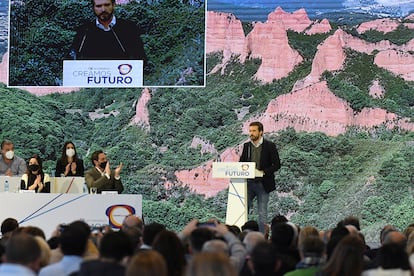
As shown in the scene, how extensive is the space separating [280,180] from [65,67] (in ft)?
11.4

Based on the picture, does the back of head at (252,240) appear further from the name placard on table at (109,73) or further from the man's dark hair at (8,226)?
the name placard on table at (109,73)

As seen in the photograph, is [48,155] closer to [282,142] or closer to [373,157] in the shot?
[282,142]

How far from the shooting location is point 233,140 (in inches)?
578

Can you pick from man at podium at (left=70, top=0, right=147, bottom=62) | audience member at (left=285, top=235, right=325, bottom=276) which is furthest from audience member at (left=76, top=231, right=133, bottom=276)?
man at podium at (left=70, top=0, right=147, bottom=62)

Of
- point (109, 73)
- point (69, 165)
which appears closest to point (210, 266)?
point (69, 165)

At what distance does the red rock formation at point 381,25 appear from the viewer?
14366 mm

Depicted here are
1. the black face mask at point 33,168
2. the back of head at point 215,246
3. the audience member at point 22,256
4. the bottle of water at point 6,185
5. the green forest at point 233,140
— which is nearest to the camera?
the audience member at point 22,256

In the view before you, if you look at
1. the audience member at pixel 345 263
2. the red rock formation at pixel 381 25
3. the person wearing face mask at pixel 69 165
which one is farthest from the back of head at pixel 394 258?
the red rock formation at pixel 381 25

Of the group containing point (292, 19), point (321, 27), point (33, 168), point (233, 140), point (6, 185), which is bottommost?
point (6, 185)

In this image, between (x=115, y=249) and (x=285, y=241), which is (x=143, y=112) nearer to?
(x=285, y=241)

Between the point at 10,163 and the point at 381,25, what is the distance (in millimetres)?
5685

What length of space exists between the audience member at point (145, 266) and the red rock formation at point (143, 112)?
9.74 metres

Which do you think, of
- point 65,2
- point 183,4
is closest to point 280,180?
point 183,4

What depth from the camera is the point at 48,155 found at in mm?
14922
